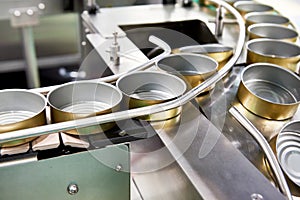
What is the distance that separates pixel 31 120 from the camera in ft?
3.34

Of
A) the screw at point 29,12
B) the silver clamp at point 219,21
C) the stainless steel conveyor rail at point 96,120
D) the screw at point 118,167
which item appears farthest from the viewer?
the screw at point 29,12

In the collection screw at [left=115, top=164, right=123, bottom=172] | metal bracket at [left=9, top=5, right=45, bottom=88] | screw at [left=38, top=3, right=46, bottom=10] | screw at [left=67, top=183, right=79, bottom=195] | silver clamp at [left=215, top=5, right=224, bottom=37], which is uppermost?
silver clamp at [left=215, top=5, right=224, bottom=37]

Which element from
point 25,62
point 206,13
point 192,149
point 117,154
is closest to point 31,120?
point 117,154

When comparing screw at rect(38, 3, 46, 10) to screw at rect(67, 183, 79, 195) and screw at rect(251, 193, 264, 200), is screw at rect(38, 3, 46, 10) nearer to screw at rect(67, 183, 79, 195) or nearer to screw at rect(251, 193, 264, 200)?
screw at rect(67, 183, 79, 195)

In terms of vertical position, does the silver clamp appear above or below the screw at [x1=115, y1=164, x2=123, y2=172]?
above

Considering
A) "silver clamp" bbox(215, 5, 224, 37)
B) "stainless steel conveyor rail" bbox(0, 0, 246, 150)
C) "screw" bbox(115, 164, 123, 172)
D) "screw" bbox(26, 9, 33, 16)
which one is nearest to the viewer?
"stainless steel conveyor rail" bbox(0, 0, 246, 150)

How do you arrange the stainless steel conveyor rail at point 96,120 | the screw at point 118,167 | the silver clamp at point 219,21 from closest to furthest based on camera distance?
the stainless steel conveyor rail at point 96,120 → the screw at point 118,167 → the silver clamp at point 219,21

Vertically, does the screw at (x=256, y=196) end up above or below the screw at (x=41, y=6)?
above

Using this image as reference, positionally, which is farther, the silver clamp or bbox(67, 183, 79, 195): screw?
the silver clamp

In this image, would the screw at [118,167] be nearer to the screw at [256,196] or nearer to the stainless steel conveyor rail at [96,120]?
the stainless steel conveyor rail at [96,120]

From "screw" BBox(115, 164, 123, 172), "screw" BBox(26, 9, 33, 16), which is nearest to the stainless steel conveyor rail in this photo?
"screw" BBox(115, 164, 123, 172)

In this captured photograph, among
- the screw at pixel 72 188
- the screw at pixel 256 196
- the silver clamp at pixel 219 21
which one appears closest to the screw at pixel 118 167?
the screw at pixel 72 188

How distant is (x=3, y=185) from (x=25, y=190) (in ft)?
0.19

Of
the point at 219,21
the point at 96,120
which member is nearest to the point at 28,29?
the point at 219,21
